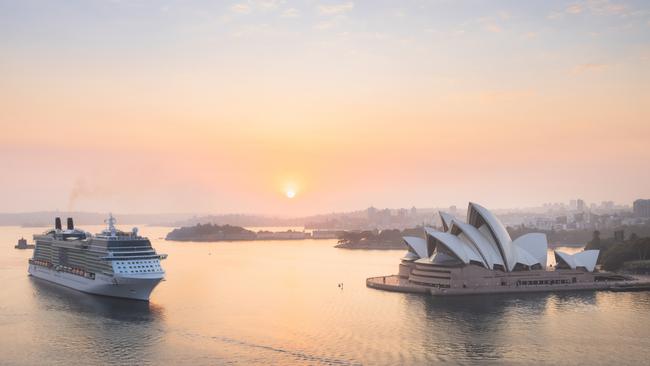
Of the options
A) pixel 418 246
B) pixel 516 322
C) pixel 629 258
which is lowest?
pixel 516 322

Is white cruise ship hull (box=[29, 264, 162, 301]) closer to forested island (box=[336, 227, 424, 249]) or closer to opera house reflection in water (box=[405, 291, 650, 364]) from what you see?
opera house reflection in water (box=[405, 291, 650, 364])

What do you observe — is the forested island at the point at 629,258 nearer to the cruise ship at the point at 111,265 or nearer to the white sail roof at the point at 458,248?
the white sail roof at the point at 458,248

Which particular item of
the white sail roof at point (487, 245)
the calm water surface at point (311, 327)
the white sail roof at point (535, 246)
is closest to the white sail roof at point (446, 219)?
the white sail roof at point (487, 245)

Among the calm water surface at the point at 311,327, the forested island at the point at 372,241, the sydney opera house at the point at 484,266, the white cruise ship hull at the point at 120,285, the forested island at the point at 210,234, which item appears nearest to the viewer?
the calm water surface at the point at 311,327

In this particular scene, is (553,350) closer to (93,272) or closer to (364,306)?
(364,306)

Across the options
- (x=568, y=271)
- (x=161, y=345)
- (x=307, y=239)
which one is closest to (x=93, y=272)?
(x=161, y=345)

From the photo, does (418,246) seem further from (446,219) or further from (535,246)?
(535,246)

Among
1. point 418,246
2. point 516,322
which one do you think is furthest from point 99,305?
point 418,246
